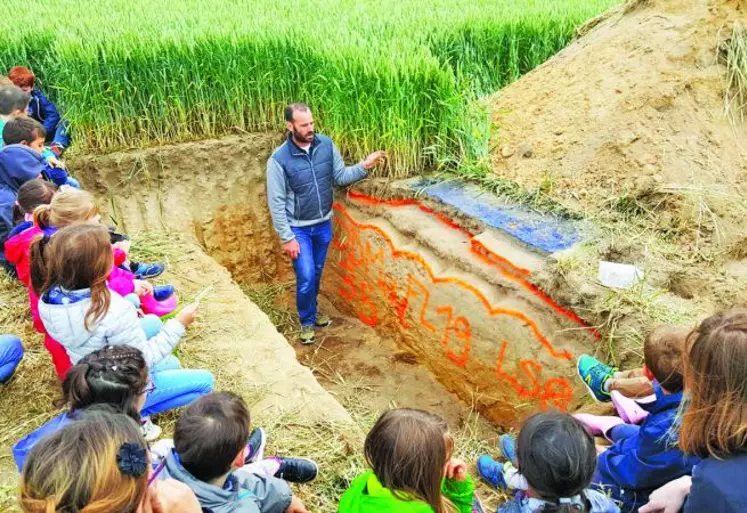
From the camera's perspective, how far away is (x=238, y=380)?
4027 mm

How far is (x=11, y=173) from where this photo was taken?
14.7ft

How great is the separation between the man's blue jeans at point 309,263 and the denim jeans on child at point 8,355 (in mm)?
2526

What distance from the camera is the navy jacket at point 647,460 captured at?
8.30ft

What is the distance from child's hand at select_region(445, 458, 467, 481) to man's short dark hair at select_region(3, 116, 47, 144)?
3697mm

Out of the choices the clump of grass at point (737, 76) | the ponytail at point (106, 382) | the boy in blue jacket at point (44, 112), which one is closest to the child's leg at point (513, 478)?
the ponytail at point (106, 382)

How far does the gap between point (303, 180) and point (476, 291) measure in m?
1.83

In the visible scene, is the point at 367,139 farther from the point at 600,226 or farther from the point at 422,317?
the point at 600,226

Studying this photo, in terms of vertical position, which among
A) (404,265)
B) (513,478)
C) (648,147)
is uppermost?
(648,147)

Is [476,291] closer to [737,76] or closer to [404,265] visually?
[404,265]

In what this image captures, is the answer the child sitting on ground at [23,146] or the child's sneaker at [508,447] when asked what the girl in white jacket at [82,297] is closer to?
the child sitting on ground at [23,146]

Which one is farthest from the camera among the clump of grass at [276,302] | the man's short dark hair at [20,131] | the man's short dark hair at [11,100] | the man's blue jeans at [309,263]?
the clump of grass at [276,302]

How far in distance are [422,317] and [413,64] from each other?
6.65ft

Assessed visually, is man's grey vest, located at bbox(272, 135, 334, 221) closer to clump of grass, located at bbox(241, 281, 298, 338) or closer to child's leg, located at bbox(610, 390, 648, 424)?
clump of grass, located at bbox(241, 281, 298, 338)

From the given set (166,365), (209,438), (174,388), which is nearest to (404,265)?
(166,365)
